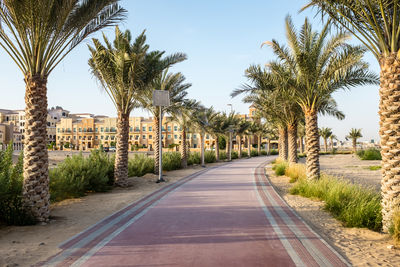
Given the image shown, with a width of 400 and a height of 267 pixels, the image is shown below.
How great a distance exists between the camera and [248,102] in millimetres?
22375

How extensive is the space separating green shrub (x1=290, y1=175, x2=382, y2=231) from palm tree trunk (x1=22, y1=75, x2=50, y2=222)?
7338 millimetres

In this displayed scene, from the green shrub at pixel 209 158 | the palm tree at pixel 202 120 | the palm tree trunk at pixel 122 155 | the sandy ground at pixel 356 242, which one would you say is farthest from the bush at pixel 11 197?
the green shrub at pixel 209 158

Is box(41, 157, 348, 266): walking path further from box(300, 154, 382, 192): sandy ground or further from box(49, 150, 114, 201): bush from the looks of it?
box(300, 154, 382, 192): sandy ground

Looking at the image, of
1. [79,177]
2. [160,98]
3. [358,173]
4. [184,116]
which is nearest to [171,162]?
[184,116]

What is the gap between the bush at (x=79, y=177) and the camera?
993cm

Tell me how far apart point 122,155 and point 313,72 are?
9593 mm

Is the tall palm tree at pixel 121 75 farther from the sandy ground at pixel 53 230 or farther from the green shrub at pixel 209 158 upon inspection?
the green shrub at pixel 209 158

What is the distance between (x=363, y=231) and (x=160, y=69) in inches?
464

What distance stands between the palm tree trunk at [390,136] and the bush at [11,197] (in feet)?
26.3

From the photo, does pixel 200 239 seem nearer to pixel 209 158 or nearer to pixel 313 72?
pixel 313 72

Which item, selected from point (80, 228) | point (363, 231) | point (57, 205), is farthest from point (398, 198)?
point (57, 205)

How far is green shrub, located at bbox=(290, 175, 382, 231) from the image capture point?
21.7 feet

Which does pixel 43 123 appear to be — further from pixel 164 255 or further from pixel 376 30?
pixel 376 30

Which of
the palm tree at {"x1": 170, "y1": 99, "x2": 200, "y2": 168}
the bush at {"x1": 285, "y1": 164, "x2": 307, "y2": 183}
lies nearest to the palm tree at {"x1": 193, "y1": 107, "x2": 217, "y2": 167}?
the palm tree at {"x1": 170, "y1": 99, "x2": 200, "y2": 168}
